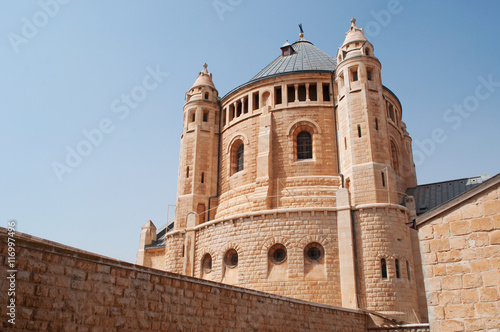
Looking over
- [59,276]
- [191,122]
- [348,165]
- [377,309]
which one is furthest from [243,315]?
[191,122]

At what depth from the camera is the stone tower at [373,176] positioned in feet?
63.4

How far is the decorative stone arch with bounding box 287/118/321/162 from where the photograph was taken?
24302mm

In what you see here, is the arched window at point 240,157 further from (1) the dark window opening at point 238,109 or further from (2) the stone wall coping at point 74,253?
(2) the stone wall coping at point 74,253

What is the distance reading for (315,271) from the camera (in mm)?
20234

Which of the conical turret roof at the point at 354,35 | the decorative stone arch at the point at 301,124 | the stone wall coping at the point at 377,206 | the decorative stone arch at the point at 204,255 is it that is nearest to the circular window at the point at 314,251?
the stone wall coping at the point at 377,206

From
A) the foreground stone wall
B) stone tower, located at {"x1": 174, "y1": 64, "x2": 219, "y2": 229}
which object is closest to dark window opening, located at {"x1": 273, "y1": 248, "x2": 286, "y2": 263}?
stone tower, located at {"x1": 174, "y1": 64, "x2": 219, "y2": 229}

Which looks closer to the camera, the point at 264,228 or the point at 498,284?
the point at 498,284

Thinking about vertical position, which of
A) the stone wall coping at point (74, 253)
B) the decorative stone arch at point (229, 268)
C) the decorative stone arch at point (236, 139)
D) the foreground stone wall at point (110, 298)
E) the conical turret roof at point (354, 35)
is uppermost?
the conical turret roof at point (354, 35)

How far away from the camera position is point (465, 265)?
8.40 meters

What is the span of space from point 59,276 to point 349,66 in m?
20.2

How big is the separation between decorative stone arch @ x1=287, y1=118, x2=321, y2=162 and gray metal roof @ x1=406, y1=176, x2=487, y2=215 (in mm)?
6199

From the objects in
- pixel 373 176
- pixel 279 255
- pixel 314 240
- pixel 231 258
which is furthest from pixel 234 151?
pixel 373 176

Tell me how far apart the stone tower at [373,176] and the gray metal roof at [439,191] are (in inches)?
43.4

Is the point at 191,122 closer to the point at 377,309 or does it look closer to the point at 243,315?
the point at 377,309
